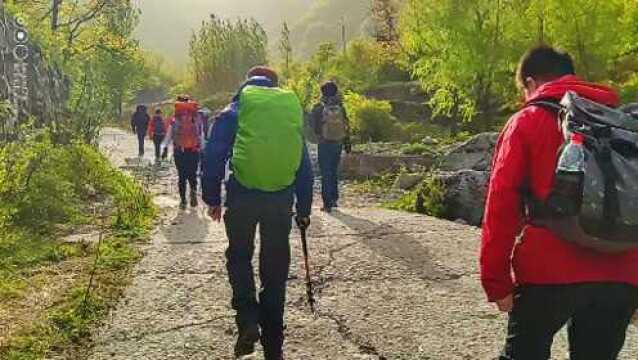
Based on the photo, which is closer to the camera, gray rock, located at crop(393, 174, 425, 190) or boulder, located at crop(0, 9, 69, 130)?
boulder, located at crop(0, 9, 69, 130)

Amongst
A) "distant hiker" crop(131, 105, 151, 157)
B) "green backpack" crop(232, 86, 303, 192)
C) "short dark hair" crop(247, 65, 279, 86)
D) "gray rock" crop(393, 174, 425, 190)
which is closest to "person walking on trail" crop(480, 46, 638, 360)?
"green backpack" crop(232, 86, 303, 192)

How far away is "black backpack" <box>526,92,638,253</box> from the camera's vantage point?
8.07ft

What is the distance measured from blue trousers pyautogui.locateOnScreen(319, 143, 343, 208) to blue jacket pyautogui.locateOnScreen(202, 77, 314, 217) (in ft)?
19.7

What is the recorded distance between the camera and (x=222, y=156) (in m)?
4.33

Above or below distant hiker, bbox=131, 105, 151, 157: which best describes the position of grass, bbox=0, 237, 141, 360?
below

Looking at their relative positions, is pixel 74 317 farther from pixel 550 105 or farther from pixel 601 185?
pixel 601 185

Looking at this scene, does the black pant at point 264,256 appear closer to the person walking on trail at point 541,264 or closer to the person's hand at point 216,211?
the person's hand at point 216,211

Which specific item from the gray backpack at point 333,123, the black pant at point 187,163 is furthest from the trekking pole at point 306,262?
the black pant at point 187,163

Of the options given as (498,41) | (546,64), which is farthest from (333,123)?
(498,41)

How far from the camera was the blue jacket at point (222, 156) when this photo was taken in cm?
432

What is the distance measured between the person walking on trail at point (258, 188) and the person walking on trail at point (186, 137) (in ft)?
22.3

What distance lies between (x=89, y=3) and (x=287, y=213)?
2401 centimetres

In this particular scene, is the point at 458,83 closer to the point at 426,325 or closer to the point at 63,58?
the point at 63,58

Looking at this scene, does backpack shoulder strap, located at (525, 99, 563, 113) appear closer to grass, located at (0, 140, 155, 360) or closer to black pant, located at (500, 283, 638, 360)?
black pant, located at (500, 283, 638, 360)
